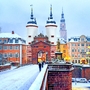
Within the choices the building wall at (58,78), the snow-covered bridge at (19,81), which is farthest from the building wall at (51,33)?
the snow-covered bridge at (19,81)

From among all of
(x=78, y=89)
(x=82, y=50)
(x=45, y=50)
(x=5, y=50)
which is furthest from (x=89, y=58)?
(x=78, y=89)

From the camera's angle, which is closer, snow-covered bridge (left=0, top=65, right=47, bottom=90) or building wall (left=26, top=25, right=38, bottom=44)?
snow-covered bridge (left=0, top=65, right=47, bottom=90)

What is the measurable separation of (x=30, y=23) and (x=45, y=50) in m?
10.4

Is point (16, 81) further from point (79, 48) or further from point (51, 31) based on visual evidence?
point (79, 48)

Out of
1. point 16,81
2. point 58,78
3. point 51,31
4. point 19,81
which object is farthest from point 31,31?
point 19,81

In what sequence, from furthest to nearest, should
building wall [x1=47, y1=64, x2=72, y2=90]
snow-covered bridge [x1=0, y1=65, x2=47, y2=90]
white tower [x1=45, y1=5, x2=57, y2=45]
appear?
white tower [x1=45, y1=5, x2=57, y2=45]
building wall [x1=47, y1=64, x2=72, y2=90]
snow-covered bridge [x1=0, y1=65, x2=47, y2=90]

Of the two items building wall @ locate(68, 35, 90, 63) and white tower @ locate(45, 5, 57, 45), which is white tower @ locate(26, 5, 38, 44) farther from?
building wall @ locate(68, 35, 90, 63)

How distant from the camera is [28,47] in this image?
71750 mm

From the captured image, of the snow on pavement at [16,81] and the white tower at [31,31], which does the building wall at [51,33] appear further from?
the snow on pavement at [16,81]

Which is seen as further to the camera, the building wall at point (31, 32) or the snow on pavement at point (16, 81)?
the building wall at point (31, 32)

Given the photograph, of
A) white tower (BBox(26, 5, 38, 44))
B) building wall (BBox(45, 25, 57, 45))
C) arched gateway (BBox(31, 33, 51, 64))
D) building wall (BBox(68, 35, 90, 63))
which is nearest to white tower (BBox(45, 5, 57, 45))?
building wall (BBox(45, 25, 57, 45))

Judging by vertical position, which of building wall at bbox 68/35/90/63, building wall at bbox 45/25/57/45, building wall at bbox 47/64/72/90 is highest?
building wall at bbox 45/25/57/45

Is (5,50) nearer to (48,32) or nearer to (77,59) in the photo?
(48,32)

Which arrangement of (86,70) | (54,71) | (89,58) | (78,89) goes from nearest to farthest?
1. (54,71)
2. (78,89)
3. (86,70)
4. (89,58)
